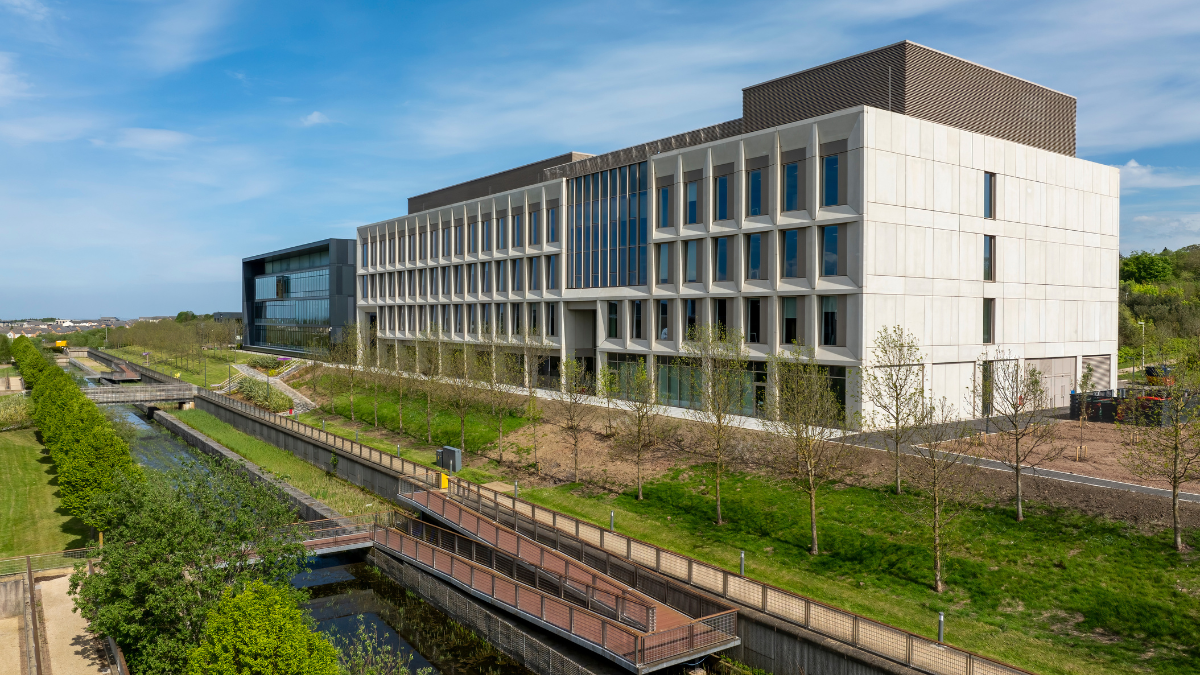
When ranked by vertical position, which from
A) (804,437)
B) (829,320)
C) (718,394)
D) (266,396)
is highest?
(829,320)

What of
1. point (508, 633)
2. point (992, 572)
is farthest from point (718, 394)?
point (508, 633)

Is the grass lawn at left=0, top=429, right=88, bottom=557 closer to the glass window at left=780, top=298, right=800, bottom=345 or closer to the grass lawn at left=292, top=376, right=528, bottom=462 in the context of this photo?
the grass lawn at left=292, top=376, right=528, bottom=462

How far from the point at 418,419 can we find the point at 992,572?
134 ft

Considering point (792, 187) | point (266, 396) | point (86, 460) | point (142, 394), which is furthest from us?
point (142, 394)

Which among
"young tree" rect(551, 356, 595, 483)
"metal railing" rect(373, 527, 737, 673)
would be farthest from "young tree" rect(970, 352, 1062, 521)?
"young tree" rect(551, 356, 595, 483)

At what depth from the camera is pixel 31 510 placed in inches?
1446

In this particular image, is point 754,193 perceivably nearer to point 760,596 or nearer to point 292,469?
point 760,596

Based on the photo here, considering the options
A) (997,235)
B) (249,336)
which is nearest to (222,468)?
(997,235)

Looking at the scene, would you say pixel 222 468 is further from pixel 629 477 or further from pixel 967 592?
pixel 967 592

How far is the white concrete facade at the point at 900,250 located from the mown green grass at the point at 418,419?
8.93m

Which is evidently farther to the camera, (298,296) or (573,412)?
(298,296)

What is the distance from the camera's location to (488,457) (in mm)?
42375

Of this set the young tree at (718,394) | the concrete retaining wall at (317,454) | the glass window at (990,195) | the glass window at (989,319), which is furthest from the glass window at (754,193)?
the concrete retaining wall at (317,454)

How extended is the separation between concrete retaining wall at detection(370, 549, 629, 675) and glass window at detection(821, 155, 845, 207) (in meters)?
25.6
